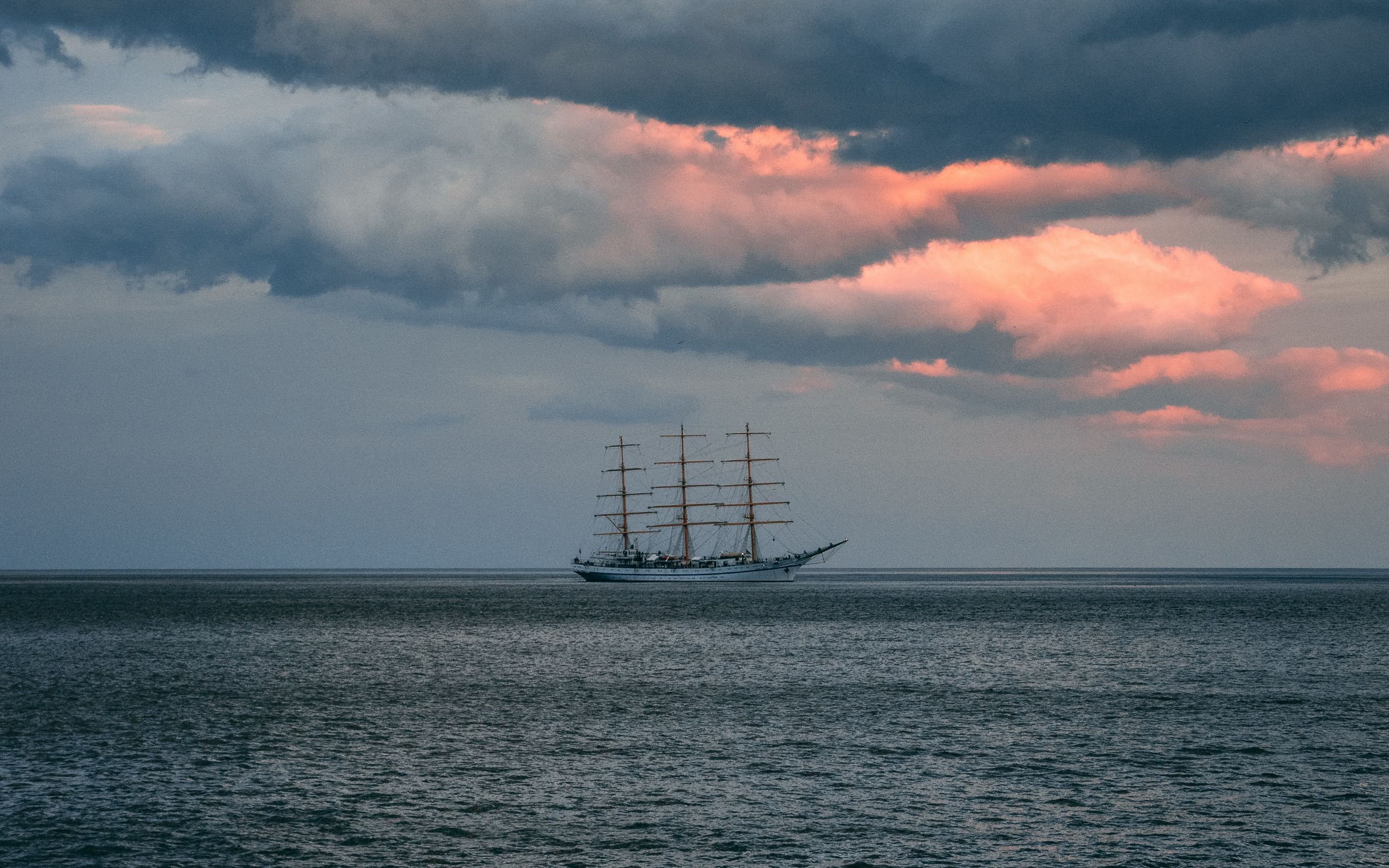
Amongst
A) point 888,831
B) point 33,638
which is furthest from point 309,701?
point 33,638

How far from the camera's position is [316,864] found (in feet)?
106

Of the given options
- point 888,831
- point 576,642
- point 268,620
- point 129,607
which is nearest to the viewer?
point 888,831

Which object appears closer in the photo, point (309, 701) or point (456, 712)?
point (456, 712)

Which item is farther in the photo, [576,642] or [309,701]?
[576,642]

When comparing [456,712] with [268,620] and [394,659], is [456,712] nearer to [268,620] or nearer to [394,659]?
[394,659]

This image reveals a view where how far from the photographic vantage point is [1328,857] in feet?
109

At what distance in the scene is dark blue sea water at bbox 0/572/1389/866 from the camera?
3453cm

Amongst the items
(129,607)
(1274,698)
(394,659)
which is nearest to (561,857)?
(1274,698)

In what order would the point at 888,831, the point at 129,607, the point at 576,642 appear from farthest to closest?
the point at 129,607
the point at 576,642
the point at 888,831

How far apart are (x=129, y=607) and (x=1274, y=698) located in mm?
159318

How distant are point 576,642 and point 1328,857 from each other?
254ft

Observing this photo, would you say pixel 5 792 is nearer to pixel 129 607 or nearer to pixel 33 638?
pixel 33 638

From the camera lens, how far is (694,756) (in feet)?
156

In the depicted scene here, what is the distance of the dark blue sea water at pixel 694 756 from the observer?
3453cm
